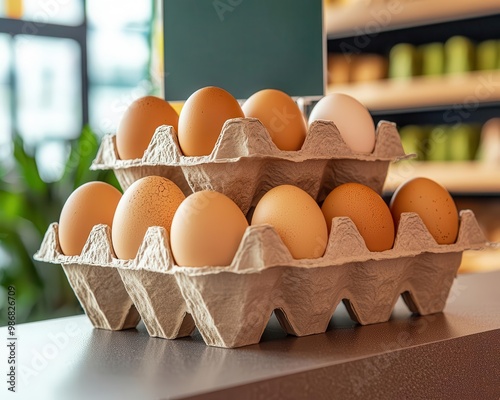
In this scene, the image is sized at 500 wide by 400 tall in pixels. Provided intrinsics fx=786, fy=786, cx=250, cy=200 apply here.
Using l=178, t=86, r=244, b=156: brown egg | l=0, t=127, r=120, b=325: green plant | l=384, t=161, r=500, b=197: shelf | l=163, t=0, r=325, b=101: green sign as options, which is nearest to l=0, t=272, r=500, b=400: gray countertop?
l=178, t=86, r=244, b=156: brown egg

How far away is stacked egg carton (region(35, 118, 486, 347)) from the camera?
1.03 metres

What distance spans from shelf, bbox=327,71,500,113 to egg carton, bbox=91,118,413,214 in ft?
7.77

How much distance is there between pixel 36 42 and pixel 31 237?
1.89 metres

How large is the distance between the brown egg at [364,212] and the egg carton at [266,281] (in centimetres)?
2

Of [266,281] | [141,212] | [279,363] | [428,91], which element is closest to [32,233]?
[428,91]

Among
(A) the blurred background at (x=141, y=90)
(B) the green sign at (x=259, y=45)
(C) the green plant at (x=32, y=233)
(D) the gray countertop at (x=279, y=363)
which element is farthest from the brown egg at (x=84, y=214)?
(C) the green plant at (x=32, y=233)

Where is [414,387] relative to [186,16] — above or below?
below

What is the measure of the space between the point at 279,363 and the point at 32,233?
95.3 inches

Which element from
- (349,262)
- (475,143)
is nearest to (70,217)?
(349,262)

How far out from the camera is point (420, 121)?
4.04m

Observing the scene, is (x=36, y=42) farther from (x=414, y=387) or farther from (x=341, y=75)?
(x=414, y=387)

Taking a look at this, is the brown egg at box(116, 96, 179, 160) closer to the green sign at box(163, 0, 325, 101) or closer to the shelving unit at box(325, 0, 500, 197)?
Answer: the green sign at box(163, 0, 325, 101)

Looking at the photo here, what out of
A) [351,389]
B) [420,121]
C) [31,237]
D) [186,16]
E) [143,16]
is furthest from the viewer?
[143,16]

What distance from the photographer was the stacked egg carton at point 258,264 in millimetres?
1028
